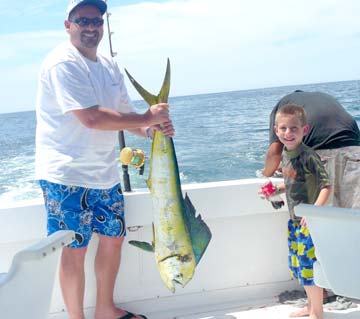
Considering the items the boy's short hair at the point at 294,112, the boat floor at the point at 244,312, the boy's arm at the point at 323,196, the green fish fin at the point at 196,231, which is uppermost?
the boy's short hair at the point at 294,112

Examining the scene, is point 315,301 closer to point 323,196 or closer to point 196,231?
point 323,196

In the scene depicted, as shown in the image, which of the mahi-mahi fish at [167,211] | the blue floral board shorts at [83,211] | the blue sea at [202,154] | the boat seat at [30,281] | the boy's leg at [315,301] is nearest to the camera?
the boat seat at [30,281]

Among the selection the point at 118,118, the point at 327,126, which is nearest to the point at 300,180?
the point at 327,126

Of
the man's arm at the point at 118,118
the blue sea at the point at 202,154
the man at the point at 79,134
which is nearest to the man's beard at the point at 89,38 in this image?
the man at the point at 79,134

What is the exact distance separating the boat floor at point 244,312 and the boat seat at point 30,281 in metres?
1.49

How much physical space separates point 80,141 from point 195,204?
2.57 ft

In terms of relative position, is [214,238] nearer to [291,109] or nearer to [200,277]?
[200,277]

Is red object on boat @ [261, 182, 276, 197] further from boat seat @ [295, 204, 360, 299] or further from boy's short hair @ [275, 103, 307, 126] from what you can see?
boat seat @ [295, 204, 360, 299]

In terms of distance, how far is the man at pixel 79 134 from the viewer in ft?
7.54

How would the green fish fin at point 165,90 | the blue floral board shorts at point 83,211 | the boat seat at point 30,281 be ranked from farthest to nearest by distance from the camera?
the blue floral board shorts at point 83,211 < the green fish fin at point 165,90 < the boat seat at point 30,281

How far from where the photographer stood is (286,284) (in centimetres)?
306

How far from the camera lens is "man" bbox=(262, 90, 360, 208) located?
8.82 ft

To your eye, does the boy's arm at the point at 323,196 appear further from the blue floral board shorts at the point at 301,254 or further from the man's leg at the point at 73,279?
the man's leg at the point at 73,279

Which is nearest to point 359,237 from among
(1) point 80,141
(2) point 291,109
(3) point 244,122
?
(2) point 291,109
